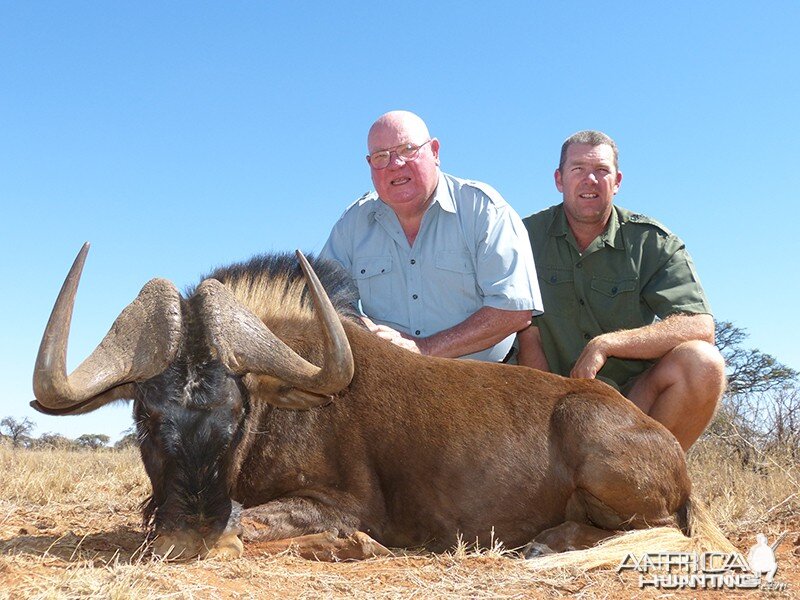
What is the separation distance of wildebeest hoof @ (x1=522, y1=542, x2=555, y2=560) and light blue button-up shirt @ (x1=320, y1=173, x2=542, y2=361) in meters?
2.18

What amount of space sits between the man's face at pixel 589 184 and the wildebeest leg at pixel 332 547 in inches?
155

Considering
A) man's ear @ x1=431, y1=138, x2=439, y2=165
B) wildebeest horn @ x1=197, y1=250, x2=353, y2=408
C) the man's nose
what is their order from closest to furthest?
1. wildebeest horn @ x1=197, y1=250, x2=353, y2=408
2. the man's nose
3. man's ear @ x1=431, y1=138, x2=439, y2=165

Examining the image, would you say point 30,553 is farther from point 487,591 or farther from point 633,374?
point 633,374

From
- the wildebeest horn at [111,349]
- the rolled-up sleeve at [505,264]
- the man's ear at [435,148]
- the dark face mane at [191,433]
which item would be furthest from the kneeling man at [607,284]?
the wildebeest horn at [111,349]

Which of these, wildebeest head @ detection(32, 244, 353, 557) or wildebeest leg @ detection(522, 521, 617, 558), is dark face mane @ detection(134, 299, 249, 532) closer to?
wildebeest head @ detection(32, 244, 353, 557)

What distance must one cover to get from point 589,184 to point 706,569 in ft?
12.8

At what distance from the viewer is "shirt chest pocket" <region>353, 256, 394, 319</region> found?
7.01 metres

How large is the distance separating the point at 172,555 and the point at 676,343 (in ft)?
13.7

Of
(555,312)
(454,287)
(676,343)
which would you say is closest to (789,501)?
(676,343)

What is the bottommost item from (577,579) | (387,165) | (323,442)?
(577,579)

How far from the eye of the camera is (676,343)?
21.9ft

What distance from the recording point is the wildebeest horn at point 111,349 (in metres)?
4.07

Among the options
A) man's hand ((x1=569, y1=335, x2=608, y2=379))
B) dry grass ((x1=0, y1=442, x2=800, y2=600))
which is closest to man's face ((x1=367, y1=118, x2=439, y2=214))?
man's hand ((x1=569, y1=335, x2=608, y2=379))

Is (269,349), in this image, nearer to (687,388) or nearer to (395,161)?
(395,161)
